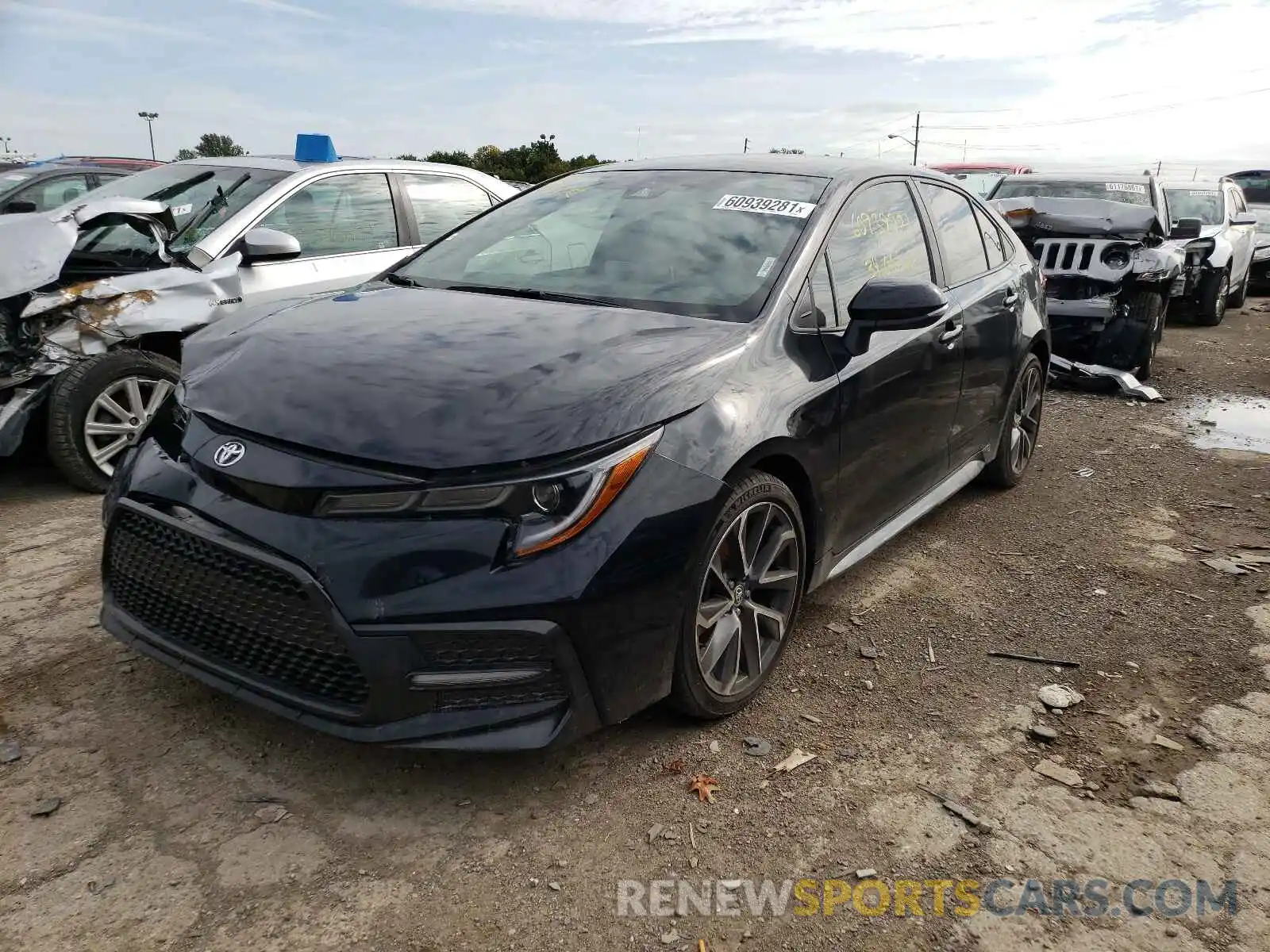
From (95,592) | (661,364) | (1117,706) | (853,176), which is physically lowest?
(1117,706)

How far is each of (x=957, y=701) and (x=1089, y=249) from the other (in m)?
5.89

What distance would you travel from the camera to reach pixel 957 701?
3.18 metres

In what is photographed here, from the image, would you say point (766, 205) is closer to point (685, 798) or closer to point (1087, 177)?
point (685, 798)

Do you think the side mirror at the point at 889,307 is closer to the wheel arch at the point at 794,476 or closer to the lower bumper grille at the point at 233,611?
the wheel arch at the point at 794,476

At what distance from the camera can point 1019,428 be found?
17.2ft

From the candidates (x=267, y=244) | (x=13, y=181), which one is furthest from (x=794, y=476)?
(x=13, y=181)

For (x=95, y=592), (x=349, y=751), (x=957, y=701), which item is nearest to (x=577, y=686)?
(x=349, y=751)

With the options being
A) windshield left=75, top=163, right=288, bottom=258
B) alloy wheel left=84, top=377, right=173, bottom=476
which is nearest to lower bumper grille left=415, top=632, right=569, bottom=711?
alloy wheel left=84, top=377, right=173, bottom=476

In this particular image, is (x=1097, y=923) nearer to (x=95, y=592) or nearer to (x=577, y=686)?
(x=577, y=686)

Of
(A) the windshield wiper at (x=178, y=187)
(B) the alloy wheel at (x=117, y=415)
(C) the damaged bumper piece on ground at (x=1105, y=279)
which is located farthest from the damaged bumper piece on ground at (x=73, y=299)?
(C) the damaged bumper piece on ground at (x=1105, y=279)

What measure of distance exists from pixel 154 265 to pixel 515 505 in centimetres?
353

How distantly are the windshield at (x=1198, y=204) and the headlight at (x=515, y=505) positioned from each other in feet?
40.4

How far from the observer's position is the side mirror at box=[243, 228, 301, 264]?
479cm

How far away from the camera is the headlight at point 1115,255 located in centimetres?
778
